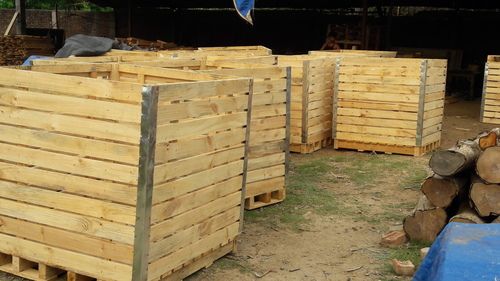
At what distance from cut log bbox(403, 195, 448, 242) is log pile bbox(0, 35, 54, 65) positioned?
1130 cm

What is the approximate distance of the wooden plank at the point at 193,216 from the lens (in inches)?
171

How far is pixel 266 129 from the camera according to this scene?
6.75 metres

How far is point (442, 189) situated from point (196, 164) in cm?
258

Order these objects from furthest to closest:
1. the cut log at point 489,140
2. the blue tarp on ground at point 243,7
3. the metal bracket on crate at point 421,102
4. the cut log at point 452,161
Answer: the blue tarp on ground at point 243,7, the metal bracket on crate at point 421,102, the cut log at point 489,140, the cut log at point 452,161

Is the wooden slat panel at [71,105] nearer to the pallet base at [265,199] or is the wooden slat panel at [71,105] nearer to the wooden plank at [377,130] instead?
the pallet base at [265,199]

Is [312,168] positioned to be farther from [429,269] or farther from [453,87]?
[453,87]

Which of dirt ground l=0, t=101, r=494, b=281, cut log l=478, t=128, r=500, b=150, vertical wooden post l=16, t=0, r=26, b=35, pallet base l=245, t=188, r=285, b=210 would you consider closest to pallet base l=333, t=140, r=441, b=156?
dirt ground l=0, t=101, r=494, b=281

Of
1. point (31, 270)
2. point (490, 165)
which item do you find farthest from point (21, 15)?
point (490, 165)

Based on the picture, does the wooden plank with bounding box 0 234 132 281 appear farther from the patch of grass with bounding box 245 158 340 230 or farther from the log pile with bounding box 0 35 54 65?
the log pile with bounding box 0 35 54 65

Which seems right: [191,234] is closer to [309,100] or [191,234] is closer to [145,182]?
[145,182]

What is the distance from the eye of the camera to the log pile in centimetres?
1417

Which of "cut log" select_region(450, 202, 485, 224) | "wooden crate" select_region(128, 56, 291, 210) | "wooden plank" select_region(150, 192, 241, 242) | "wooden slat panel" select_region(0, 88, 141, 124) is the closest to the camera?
"wooden slat panel" select_region(0, 88, 141, 124)

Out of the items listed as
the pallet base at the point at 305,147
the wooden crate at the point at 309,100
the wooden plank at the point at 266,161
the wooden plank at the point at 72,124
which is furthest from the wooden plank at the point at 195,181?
the pallet base at the point at 305,147

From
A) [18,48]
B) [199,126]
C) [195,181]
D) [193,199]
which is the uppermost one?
[18,48]
